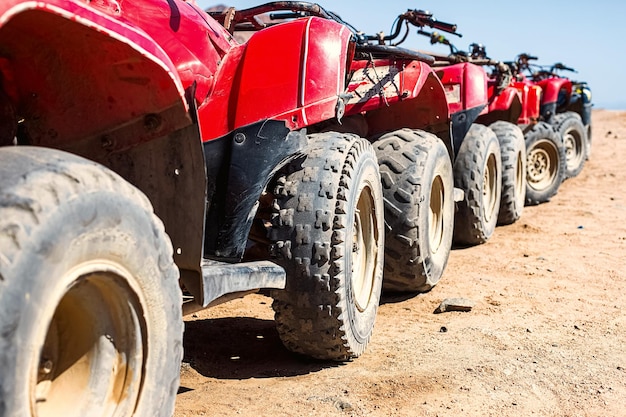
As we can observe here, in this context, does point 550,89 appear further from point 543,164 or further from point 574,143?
point 543,164

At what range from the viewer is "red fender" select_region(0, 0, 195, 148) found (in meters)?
2.66

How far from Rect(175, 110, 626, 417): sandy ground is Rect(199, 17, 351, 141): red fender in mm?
1184

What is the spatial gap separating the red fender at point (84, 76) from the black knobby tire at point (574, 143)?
1182cm

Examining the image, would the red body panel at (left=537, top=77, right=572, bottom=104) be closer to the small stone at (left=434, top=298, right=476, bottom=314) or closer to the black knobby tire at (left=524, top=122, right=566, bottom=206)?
the black knobby tire at (left=524, top=122, right=566, bottom=206)

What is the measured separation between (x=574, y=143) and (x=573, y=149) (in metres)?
0.10

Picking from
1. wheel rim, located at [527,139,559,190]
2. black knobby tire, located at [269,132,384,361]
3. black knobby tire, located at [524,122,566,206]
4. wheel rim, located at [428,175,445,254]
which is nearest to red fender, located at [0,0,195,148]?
black knobby tire, located at [269,132,384,361]

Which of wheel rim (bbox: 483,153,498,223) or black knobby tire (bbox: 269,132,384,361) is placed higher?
black knobby tire (bbox: 269,132,384,361)

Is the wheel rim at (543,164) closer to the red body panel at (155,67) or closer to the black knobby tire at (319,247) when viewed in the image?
the black knobby tire at (319,247)

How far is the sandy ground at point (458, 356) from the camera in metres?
3.85

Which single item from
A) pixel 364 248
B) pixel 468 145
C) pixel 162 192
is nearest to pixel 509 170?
pixel 468 145

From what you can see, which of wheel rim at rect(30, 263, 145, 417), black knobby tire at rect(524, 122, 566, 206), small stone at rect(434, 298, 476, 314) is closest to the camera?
wheel rim at rect(30, 263, 145, 417)

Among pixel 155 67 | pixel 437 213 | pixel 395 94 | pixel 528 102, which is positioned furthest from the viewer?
pixel 528 102

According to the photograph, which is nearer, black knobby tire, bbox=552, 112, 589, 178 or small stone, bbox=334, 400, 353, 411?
small stone, bbox=334, 400, 353, 411

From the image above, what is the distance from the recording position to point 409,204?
560cm
